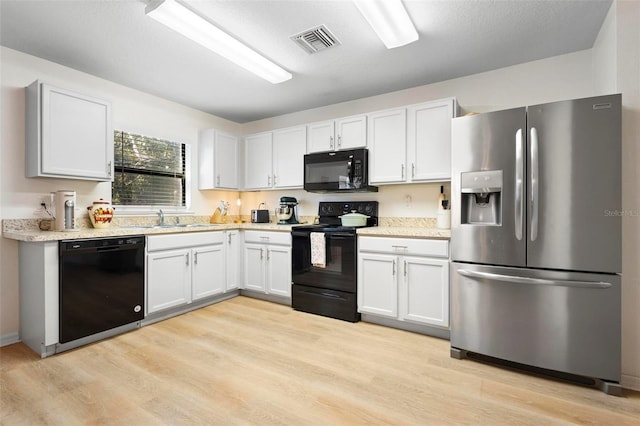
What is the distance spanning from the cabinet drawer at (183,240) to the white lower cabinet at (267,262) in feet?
1.32

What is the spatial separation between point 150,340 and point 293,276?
58.2 inches

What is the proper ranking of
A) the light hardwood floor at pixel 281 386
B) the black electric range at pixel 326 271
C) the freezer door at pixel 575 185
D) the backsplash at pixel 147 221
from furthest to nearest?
the black electric range at pixel 326 271
the backsplash at pixel 147 221
the freezer door at pixel 575 185
the light hardwood floor at pixel 281 386

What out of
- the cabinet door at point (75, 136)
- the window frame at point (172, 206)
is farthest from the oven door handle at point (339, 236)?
the cabinet door at point (75, 136)

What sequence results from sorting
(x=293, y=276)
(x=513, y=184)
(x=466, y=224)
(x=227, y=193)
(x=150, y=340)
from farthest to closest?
(x=227, y=193)
(x=293, y=276)
(x=150, y=340)
(x=466, y=224)
(x=513, y=184)

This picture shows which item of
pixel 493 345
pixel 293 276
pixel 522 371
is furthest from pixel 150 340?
pixel 522 371

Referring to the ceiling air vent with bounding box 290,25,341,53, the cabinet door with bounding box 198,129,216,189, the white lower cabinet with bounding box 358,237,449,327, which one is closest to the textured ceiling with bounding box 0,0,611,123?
the ceiling air vent with bounding box 290,25,341,53

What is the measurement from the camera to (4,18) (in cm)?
217

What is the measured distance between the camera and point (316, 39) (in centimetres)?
243

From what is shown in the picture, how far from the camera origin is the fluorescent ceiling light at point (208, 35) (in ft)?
6.31

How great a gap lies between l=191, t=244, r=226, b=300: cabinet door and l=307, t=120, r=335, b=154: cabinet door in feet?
5.47

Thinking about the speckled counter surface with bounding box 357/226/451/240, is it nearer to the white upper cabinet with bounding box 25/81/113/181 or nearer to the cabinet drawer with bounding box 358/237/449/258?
the cabinet drawer with bounding box 358/237/449/258

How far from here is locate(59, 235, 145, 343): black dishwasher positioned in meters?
2.34

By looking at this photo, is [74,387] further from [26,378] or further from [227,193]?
[227,193]

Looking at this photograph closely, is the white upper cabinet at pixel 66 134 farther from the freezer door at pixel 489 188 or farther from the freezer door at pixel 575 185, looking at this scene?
the freezer door at pixel 575 185
